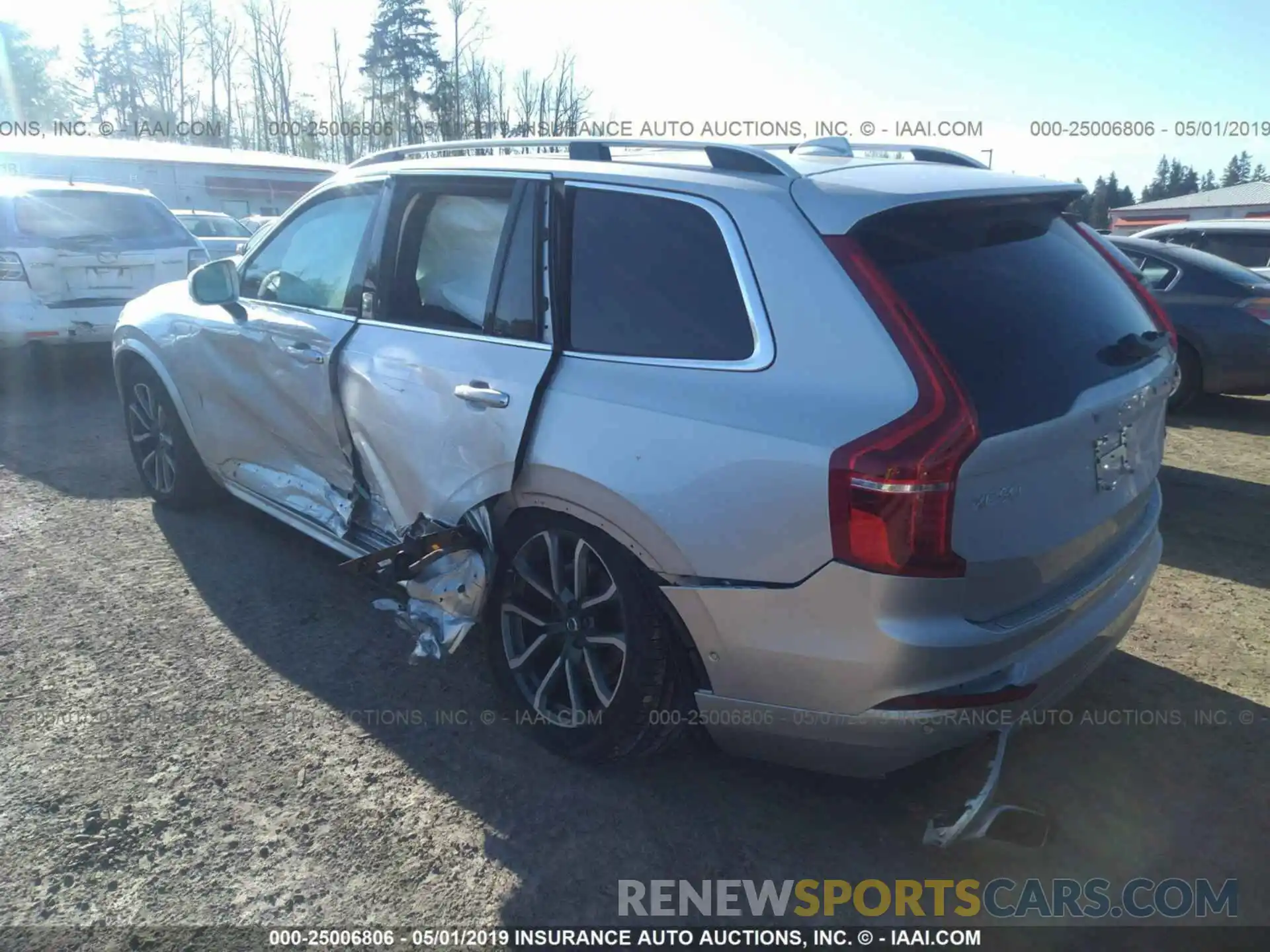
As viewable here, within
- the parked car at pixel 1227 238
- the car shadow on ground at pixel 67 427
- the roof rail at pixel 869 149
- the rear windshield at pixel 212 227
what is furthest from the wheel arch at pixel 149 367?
the rear windshield at pixel 212 227

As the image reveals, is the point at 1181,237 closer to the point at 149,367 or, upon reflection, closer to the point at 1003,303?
the point at 1003,303

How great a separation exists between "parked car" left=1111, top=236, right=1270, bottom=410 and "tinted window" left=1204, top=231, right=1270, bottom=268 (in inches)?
81.9

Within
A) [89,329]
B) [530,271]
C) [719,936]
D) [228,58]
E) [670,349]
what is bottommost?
[719,936]

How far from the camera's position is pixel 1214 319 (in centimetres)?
809

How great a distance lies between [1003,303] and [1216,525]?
3.69m

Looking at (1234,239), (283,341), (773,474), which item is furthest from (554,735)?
(1234,239)

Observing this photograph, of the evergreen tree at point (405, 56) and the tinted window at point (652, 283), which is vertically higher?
the evergreen tree at point (405, 56)

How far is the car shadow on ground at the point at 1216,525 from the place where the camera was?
4.70m

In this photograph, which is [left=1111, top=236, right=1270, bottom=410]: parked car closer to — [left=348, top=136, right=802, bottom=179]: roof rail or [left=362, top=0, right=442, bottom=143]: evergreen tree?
[left=348, top=136, right=802, bottom=179]: roof rail

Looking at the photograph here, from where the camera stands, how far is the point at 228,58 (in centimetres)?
5594

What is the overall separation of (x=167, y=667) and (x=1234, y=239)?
37.0ft

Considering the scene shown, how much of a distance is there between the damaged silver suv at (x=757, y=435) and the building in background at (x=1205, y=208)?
33.0 m

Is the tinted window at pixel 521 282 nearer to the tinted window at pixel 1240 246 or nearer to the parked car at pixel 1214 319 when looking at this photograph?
the parked car at pixel 1214 319

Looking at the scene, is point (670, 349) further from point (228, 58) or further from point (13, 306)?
point (228, 58)
